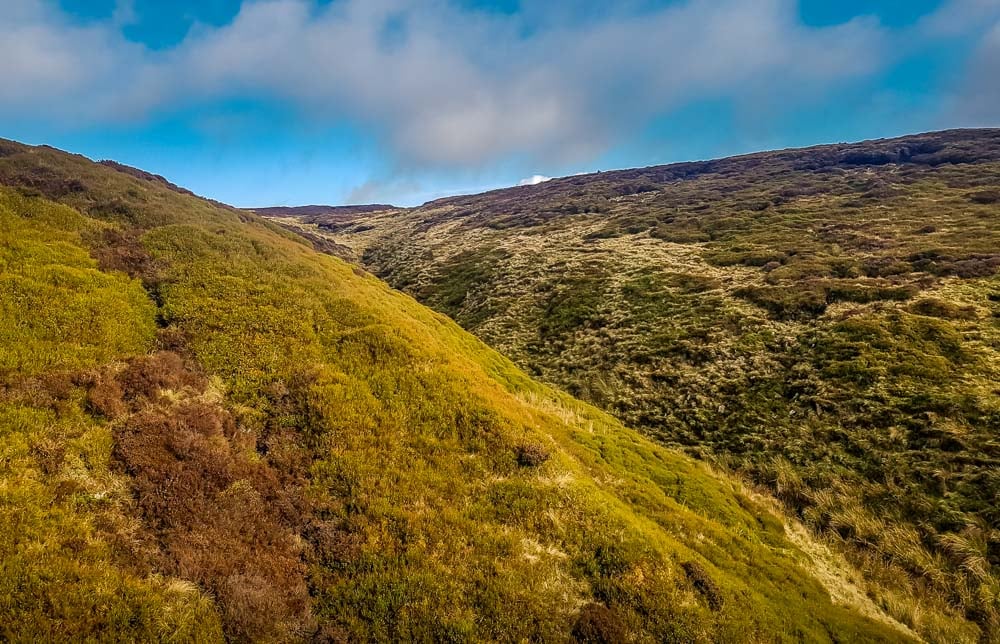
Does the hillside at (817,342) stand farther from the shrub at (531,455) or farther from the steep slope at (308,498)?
the shrub at (531,455)

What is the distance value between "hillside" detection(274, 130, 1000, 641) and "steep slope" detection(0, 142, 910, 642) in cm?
351

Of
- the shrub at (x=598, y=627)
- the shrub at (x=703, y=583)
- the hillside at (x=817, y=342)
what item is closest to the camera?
the shrub at (x=598, y=627)

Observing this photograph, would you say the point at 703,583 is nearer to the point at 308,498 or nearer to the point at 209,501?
the point at 308,498

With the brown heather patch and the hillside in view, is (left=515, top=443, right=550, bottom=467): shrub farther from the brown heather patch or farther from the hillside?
the hillside

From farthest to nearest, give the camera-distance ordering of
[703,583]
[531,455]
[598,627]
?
[531,455] < [703,583] < [598,627]

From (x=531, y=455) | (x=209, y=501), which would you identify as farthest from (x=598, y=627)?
(x=209, y=501)

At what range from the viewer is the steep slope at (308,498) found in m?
8.41

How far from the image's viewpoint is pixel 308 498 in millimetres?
11219

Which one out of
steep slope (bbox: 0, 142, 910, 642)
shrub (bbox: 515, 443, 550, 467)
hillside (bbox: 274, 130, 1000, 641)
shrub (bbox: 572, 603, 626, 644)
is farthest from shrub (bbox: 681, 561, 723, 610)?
hillside (bbox: 274, 130, 1000, 641)

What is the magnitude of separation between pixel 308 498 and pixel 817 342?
31.0 meters

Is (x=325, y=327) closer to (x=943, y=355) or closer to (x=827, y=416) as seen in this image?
(x=827, y=416)

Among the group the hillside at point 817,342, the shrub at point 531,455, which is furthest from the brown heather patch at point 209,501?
the hillside at point 817,342

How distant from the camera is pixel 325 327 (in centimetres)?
1903

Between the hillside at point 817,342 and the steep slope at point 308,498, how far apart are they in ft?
11.5
